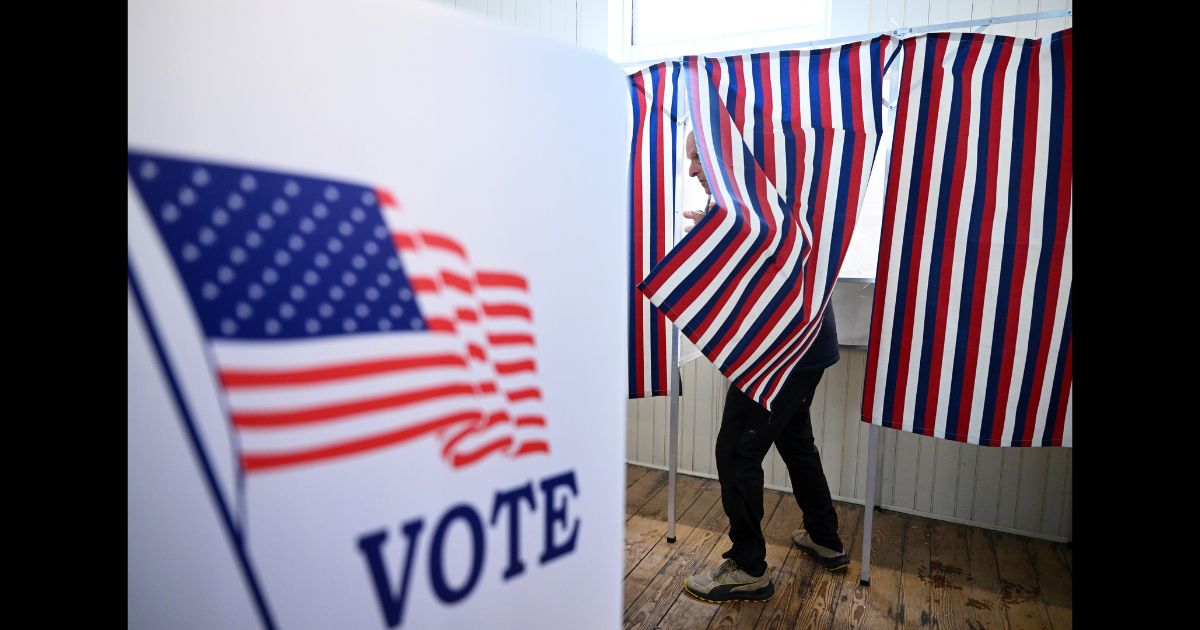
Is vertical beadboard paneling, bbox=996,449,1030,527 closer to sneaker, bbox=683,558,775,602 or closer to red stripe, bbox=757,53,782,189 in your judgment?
sneaker, bbox=683,558,775,602

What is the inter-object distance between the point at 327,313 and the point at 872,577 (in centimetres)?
210

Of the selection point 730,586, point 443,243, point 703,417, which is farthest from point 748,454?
point 443,243

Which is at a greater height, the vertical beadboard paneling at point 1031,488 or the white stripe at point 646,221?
the white stripe at point 646,221

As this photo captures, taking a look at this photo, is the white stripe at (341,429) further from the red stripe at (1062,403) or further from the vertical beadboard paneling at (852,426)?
the vertical beadboard paneling at (852,426)

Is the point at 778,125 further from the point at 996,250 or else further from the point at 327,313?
the point at 327,313

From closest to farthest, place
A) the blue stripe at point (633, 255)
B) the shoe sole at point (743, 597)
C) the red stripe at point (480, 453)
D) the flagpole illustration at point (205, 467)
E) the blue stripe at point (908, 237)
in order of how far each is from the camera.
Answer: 1. the flagpole illustration at point (205, 467)
2. the red stripe at point (480, 453)
3. the blue stripe at point (908, 237)
4. the shoe sole at point (743, 597)
5. the blue stripe at point (633, 255)

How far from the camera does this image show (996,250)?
1772 mm

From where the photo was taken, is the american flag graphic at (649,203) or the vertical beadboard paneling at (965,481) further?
the vertical beadboard paneling at (965,481)

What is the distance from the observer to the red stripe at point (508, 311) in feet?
1.37

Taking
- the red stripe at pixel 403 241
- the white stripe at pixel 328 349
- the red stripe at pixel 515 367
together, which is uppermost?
the red stripe at pixel 403 241

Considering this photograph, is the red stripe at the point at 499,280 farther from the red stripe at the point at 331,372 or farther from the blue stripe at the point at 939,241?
the blue stripe at the point at 939,241

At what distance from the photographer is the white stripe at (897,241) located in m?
1.78

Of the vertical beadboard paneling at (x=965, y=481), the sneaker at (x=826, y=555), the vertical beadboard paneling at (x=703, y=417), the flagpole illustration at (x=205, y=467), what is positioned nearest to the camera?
the flagpole illustration at (x=205, y=467)

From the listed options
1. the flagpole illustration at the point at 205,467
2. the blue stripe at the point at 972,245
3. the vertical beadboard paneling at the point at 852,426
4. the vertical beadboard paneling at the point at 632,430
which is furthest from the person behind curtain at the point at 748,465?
the flagpole illustration at the point at 205,467
